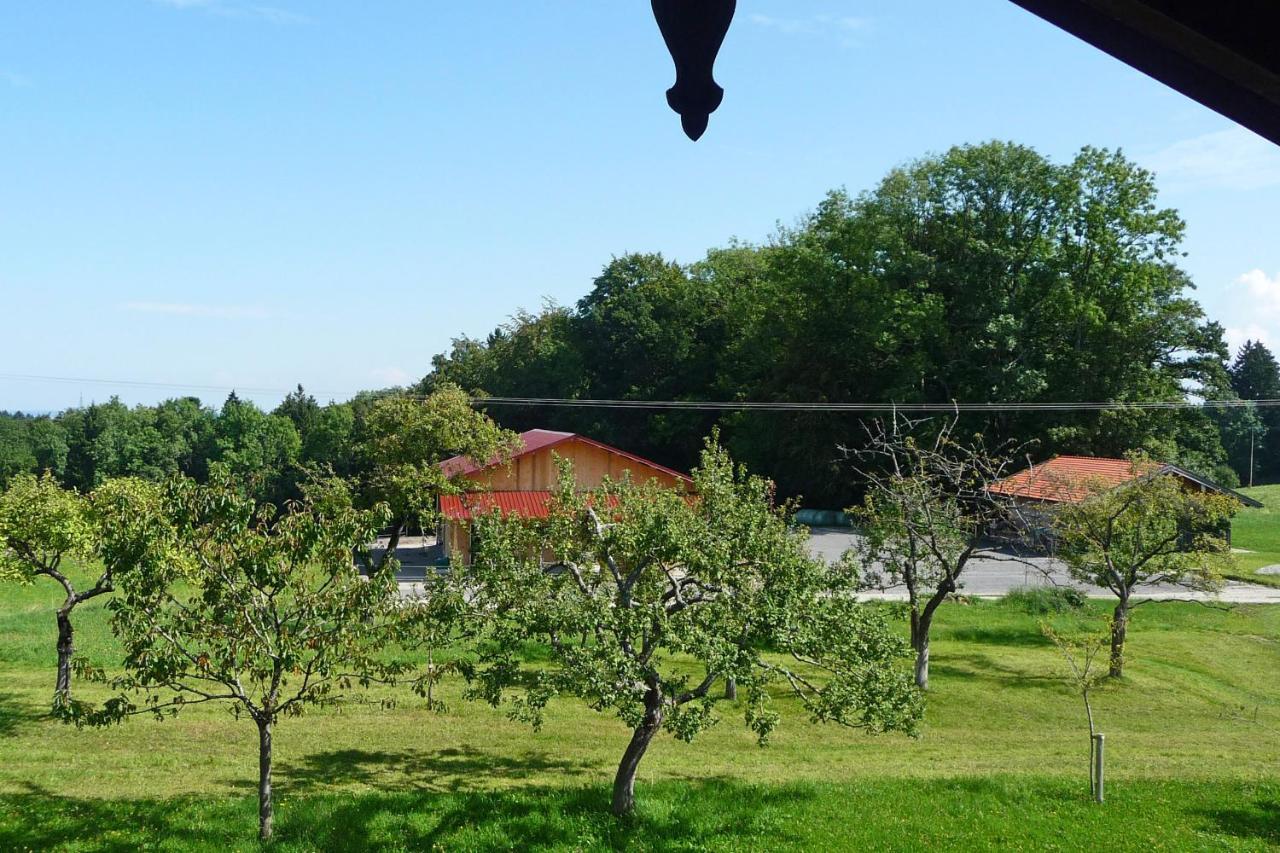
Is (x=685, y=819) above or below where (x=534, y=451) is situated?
below

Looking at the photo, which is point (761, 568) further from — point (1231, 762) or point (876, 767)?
point (1231, 762)

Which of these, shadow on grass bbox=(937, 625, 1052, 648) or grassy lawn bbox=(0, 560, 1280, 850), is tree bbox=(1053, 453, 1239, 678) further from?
shadow on grass bbox=(937, 625, 1052, 648)

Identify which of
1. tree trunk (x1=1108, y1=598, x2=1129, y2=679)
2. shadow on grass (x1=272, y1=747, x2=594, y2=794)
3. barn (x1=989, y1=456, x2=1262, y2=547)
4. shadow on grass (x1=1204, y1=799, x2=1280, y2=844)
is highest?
barn (x1=989, y1=456, x2=1262, y2=547)

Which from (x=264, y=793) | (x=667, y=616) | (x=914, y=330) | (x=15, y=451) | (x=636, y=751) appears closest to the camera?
(x=264, y=793)

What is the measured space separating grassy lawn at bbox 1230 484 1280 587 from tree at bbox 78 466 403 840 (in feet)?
99.7

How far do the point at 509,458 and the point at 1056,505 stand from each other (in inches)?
705

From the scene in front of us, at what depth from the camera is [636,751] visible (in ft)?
46.4

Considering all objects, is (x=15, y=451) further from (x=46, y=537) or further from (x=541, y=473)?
(x=46, y=537)

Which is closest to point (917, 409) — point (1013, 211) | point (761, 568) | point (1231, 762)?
point (1013, 211)

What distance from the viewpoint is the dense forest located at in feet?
148

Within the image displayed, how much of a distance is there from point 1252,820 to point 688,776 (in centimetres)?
831

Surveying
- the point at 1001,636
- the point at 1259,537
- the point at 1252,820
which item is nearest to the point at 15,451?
the point at 1001,636

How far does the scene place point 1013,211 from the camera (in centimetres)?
4684

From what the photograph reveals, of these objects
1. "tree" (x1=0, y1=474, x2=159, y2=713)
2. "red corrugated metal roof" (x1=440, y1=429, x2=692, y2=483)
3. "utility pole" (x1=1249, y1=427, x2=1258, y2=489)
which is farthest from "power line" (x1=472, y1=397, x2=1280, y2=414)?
"utility pole" (x1=1249, y1=427, x2=1258, y2=489)
